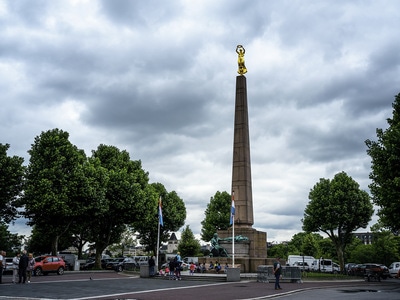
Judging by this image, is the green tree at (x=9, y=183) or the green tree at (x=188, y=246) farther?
the green tree at (x=188, y=246)

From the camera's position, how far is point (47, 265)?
33906 millimetres

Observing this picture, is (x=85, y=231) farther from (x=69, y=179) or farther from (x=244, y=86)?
(x=244, y=86)

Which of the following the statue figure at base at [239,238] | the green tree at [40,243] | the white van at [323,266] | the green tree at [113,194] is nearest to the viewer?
the statue figure at base at [239,238]

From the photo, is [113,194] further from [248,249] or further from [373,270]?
[373,270]

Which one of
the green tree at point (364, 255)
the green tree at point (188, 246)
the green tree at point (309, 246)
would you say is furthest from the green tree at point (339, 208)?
the green tree at point (309, 246)

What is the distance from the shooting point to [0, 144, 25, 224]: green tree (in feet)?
116

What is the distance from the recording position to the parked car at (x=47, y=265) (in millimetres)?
33250

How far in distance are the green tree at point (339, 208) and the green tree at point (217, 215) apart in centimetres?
1477

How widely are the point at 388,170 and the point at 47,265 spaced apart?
27309mm

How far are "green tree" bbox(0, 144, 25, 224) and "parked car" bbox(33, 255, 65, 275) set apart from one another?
6387mm

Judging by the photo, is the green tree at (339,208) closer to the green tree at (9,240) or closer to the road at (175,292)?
the road at (175,292)

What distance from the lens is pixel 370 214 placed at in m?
50.5

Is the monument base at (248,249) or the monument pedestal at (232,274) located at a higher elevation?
the monument base at (248,249)

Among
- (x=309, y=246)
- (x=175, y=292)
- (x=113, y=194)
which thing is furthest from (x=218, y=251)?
(x=309, y=246)
